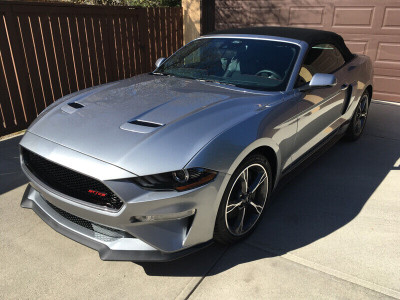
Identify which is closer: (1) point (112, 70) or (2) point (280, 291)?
(2) point (280, 291)

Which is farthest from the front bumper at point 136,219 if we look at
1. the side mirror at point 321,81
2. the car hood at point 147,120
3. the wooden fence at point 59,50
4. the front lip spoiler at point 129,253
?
the wooden fence at point 59,50

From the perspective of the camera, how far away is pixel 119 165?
2.05 meters

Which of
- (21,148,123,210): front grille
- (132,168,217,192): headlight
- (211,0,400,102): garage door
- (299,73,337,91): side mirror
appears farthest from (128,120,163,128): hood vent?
(211,0,400,102): garage door

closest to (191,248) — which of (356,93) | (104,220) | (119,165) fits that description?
(104,220)

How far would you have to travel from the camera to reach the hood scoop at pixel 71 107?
272cm

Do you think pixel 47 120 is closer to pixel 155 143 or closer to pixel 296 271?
pixel 155 143

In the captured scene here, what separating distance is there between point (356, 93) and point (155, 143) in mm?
3277

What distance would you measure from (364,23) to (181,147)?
641 centimetres

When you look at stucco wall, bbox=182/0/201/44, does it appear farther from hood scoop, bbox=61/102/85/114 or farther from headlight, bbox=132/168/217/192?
headlight, bbox=132/168/217/192

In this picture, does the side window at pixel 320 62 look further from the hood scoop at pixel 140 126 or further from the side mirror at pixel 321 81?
the hood scoop at pixel 140 126

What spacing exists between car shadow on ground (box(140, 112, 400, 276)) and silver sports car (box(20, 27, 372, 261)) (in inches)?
7.3

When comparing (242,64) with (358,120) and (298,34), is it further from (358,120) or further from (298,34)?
(358,120)

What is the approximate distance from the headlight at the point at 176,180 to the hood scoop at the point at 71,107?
1.05 m

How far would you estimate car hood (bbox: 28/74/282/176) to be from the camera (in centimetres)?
212
